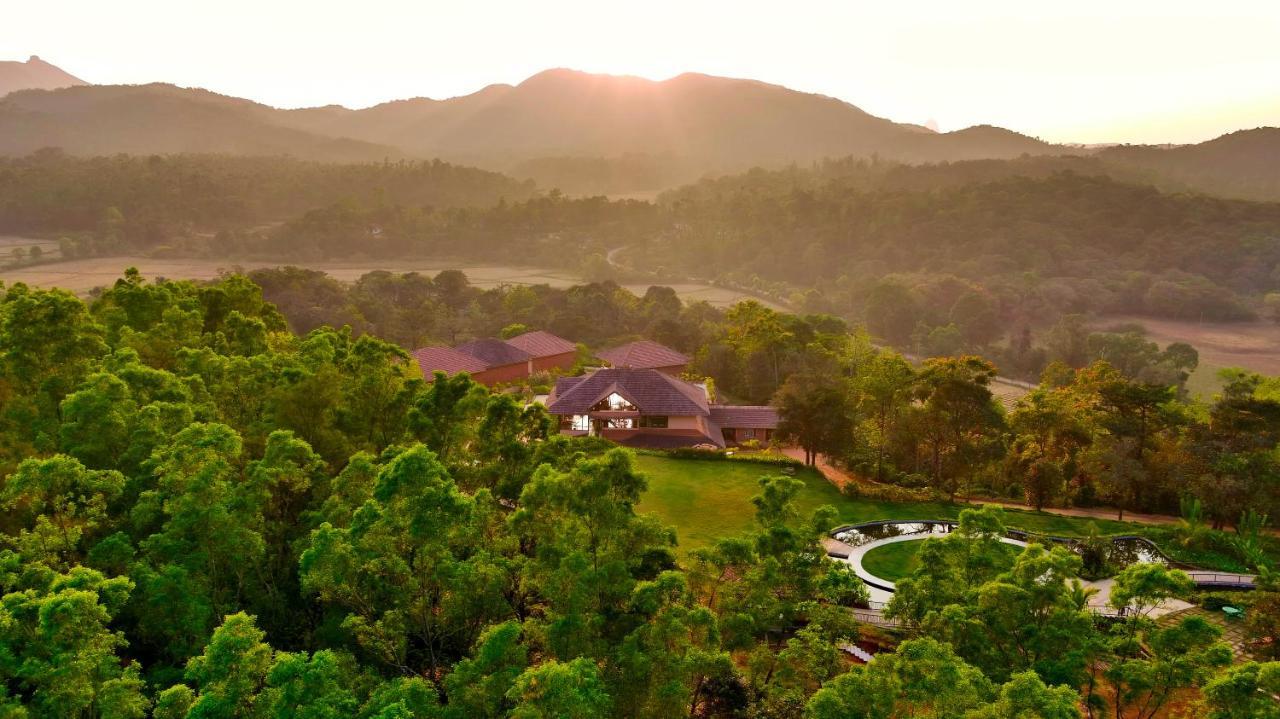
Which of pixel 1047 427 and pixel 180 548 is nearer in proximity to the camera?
pixel 180 548

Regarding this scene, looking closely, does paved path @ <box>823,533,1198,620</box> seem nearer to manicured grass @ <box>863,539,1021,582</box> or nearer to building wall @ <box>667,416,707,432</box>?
manicured grass @ <box>863,539,1021,582</box>

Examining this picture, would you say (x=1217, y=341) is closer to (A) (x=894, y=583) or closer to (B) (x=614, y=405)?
(B) (x=614, y=405)

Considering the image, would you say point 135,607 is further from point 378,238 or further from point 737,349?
point 378,238

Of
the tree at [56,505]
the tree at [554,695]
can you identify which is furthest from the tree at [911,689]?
the tree at [56,505]

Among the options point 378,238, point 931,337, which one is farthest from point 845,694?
point 378,238

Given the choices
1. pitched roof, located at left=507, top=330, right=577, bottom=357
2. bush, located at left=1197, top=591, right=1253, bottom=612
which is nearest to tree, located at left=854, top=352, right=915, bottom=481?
bush, located at left=1197, top=591, right=1253, bottom=612

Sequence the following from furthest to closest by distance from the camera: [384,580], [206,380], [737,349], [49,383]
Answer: [737,349], [206,380], [49,383], [384,580]
